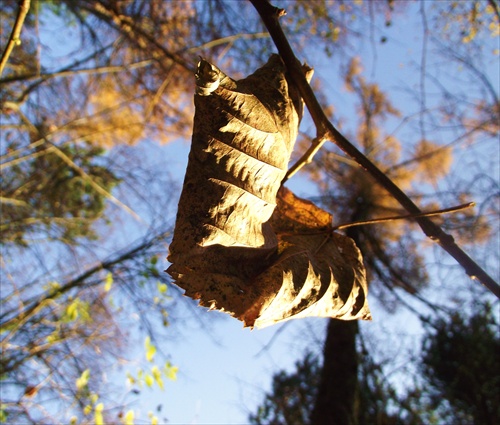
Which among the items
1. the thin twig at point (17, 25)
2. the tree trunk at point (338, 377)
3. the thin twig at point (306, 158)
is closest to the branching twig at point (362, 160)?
the thin twig at point (306, 158)

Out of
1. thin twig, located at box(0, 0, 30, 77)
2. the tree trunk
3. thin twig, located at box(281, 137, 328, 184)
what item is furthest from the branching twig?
the tree trunk

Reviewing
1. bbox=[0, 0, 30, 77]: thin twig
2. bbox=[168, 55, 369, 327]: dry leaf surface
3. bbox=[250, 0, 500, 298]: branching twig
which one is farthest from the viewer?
bbox=[0, 0, 30, 77]: thin twig

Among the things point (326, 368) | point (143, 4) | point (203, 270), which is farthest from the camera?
point (326, 368)

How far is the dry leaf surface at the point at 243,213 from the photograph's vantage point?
61cm

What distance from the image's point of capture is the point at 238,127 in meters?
0.64

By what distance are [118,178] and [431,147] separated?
379cm

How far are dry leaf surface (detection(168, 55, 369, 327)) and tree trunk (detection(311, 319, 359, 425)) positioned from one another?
3744 mm

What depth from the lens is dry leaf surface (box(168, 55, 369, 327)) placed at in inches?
24.0

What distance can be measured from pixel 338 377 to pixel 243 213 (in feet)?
13.7

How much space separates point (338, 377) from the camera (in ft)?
14.3

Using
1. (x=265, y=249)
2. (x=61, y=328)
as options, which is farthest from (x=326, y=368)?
(x=265, y=249)

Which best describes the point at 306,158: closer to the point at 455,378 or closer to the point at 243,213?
the point at 243,213

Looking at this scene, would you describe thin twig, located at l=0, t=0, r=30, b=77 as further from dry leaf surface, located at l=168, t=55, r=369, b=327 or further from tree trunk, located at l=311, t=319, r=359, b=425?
tree trunk, located at l=311, t=319, r=359, b=425

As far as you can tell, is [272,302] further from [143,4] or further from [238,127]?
[143,4]
